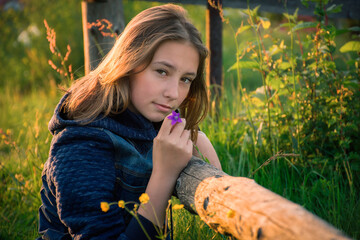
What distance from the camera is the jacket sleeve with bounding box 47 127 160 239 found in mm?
1397

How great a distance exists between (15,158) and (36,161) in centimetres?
78

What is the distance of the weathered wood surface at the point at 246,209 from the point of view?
0.89 meters

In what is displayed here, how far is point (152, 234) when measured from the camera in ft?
4.82

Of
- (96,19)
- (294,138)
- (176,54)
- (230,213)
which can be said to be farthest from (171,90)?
(96,19)

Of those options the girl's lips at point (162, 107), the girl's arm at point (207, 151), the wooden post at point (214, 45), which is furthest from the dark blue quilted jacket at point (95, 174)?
the wooden post at point (214, 45)

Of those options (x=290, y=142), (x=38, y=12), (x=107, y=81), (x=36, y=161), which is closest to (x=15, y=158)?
(x=36, y=161)

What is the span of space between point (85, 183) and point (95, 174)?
0.19 feet

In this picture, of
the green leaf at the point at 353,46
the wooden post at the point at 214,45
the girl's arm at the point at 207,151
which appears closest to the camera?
the girl's arm at the point at 207,151

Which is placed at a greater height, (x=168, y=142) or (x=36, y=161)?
(x=168, y=142)

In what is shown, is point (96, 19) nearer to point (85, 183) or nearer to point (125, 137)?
point (125, 137)

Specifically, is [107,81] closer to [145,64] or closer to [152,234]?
[145,64]

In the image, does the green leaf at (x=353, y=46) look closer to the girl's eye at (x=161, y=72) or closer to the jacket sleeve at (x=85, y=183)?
the girl's eye at (x=161, y=72)

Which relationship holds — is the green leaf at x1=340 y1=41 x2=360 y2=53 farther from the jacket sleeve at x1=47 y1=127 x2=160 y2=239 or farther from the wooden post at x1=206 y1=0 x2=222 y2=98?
the jacket sleeve at x1=47 y1=127 x2=160 y2=239

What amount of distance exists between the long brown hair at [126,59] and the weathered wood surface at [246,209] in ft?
1.92
